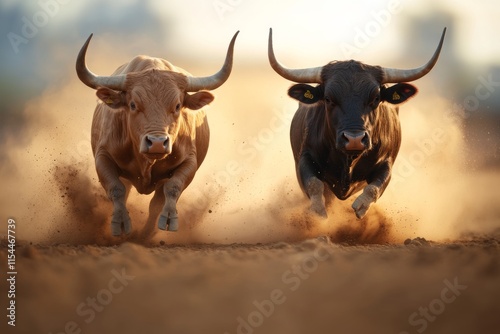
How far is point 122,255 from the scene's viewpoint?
30.1ft

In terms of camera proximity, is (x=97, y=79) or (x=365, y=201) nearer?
(x=365, y=201)

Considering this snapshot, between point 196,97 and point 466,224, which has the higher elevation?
point 196,97

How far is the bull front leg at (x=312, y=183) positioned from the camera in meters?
11.2

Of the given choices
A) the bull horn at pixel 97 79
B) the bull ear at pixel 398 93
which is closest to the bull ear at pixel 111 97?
the bull horn at pixel 97 79

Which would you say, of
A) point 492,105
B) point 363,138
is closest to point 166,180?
point 363,138

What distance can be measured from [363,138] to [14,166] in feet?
25.3

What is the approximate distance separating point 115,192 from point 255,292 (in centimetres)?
316

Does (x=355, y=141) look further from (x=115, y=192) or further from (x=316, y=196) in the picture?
(x=115, y=192)

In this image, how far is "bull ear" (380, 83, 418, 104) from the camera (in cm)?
1169

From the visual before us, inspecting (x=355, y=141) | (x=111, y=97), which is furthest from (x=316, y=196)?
(x=111, y=97)

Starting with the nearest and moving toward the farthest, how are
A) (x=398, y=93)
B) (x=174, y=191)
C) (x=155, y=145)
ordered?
(x=155, y=145), (x=174, y=191), (x=398, y=93)

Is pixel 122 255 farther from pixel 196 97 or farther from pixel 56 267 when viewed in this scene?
pixel 196 97

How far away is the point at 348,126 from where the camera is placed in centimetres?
1098

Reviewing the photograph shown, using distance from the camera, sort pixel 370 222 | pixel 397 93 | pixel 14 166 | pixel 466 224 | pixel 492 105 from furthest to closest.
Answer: pixel 492 105, pixel 14 166, pixel 466 224, pixel 370 222, pixel 397 93
